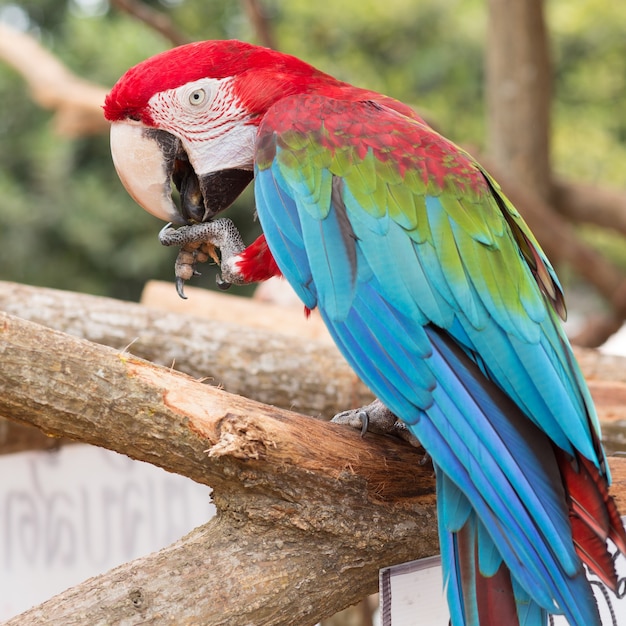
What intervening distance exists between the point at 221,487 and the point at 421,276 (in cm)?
35

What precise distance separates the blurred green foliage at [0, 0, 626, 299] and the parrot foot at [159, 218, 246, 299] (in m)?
3.38

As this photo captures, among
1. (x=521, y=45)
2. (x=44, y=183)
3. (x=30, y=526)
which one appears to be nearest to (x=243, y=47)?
(x=30, y=526)

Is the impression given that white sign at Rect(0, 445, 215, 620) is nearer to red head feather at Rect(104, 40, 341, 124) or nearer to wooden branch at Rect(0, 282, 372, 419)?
wooden branch at Rect(0, 282, 372, 419)

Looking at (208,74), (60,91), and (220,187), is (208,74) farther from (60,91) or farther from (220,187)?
(60,91)

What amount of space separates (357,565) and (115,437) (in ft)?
1.14

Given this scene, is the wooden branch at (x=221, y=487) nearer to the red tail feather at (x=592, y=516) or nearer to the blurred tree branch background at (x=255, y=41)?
the red tail feather at (x=592, y=516)

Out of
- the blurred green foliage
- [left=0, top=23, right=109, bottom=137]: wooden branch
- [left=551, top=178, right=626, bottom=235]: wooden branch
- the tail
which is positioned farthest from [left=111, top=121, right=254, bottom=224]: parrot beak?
the blurred green foliage

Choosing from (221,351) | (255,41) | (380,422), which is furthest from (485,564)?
(255,41)

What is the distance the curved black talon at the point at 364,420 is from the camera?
108cm

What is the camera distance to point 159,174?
1.08 meters

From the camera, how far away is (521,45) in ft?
8.73

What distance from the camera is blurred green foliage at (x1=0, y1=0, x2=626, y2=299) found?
4.76 m

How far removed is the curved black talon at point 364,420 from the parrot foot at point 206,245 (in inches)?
9.9

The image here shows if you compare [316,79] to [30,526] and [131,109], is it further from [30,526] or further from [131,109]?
[30,526]
